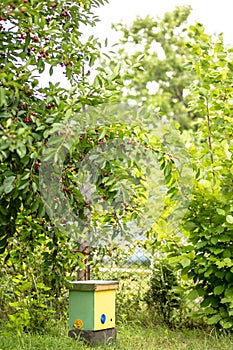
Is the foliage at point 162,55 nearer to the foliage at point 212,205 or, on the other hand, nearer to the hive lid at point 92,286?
the foliage at point 212,205

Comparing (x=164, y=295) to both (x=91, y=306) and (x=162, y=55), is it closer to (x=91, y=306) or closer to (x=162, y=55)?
(x=91, y=306)

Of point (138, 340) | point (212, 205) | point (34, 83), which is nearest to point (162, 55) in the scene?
point (212, 205)

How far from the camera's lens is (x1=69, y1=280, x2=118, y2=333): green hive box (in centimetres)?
377

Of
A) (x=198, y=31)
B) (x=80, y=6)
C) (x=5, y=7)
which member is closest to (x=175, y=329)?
(x=198, y=31)

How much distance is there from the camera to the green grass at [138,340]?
358 centimetres

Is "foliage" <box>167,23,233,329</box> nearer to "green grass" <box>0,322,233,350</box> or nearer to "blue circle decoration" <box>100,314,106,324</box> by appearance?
"green grass" <box>0,322,233,350</box>

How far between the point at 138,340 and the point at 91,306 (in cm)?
50

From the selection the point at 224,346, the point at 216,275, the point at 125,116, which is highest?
the point at 125,116

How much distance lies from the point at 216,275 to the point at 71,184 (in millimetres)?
1384

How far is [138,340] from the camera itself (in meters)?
3.98

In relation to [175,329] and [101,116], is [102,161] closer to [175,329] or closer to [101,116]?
[101,116]

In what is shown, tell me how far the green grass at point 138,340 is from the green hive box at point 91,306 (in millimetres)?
128

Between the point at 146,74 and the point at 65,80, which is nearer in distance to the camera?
the point at 65,80

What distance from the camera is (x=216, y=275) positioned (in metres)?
3.79
